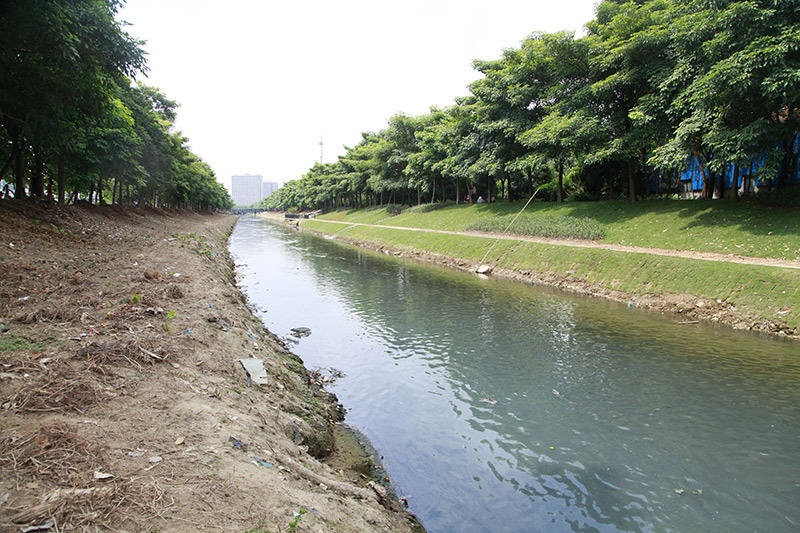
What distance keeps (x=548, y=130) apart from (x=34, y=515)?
34.9 metres

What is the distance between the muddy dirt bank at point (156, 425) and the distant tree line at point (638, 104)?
2250 cm

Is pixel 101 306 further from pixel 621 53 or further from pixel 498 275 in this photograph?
pixel 621 53

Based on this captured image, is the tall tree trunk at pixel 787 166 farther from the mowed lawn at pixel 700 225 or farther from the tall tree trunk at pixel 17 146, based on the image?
the tall tree trunk at pixel 17 146

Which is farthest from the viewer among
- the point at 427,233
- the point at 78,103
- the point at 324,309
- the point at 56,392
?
the point at 427,233

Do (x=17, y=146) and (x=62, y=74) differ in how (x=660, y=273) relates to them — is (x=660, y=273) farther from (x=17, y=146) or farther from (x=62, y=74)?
(x=17, y=146)

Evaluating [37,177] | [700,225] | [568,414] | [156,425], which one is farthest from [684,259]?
[37,177]

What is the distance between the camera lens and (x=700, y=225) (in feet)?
74.9

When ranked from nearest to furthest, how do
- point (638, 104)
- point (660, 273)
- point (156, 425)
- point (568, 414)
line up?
point (156, 425)
point (568, 414)
point (660, 273)
point (638, 104)

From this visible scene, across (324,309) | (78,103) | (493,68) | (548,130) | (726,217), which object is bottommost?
(324,309)

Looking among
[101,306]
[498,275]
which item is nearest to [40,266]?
[101,306]

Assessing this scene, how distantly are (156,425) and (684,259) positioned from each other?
22.1 metres

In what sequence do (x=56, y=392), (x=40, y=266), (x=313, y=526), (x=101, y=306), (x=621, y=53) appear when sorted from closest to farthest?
(x=313, y=526), (x=56, y=392), (x=101, y=306), (x=40, y=266), (x=621, y=53)

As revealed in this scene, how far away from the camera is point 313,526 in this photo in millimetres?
4113

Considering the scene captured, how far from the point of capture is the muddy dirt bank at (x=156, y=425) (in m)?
3.74
